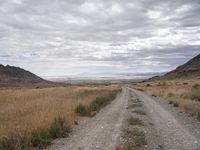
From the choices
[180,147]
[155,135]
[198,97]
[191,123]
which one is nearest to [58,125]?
[155,135]

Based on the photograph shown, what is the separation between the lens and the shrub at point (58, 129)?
11.8 m

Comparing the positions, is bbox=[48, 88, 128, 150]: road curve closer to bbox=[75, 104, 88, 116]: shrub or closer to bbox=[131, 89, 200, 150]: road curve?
bbox=[131, 89, 200, 150]: road curve

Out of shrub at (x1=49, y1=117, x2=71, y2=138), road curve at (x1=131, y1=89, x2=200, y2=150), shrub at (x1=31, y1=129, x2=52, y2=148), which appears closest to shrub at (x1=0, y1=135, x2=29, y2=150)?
shrub at (x1=31, y1=129, x2=52, y2=148)

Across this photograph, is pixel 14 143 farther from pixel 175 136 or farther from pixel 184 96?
pixel 184 96

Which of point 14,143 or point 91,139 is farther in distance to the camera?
point 91,139

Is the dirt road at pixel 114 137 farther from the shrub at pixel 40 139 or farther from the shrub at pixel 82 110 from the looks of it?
the shrub at pixel 82 110

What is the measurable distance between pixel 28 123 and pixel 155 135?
5.09 metres

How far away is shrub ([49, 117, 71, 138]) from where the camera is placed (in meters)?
11.8

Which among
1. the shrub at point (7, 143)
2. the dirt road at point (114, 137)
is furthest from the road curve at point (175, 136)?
the shrub at point (7, 143)

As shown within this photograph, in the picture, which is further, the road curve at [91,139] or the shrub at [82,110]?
the shrub at [82,110]

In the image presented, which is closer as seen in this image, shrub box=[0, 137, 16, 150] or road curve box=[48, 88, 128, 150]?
shrub box=[0, 137, 16, 150]

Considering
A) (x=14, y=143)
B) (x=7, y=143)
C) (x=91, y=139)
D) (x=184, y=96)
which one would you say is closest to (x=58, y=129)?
(x=91, y=139)

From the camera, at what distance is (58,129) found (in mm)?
12141

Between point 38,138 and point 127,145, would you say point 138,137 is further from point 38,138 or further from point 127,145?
point 38,138
